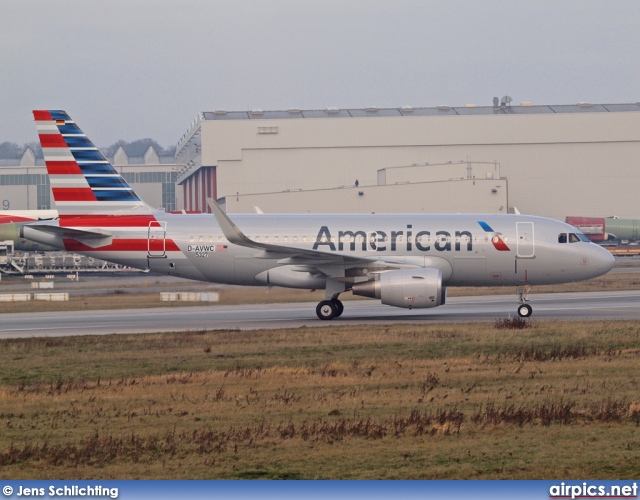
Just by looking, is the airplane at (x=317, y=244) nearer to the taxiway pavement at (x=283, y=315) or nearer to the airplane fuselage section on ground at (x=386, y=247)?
the airplane fuselage section on ground at (x=386, y=247)

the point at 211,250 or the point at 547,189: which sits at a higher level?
the point at 547,189

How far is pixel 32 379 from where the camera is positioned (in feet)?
68.2

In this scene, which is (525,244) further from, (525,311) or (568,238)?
(525,311)

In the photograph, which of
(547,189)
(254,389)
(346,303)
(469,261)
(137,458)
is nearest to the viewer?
(137,458)

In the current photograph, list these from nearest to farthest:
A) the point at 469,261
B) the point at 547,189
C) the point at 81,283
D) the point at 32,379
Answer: the point at 32,379 < the point at 469,261 < the point at 81,283 < the point at 547,189

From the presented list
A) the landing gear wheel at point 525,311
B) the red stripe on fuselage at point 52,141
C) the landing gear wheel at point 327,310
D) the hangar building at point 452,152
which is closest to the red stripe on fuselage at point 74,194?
the red stripe on fuselage at point 52,141

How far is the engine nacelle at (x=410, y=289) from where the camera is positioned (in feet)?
109

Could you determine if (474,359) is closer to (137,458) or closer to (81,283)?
(137,458)

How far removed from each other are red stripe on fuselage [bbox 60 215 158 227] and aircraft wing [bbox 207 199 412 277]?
4.09 meters

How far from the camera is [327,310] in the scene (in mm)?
35750

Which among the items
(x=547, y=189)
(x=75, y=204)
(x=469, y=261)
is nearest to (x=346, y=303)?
(x=469, y=261)

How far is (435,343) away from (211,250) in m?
13.1

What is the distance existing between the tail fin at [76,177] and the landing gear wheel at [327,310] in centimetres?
813

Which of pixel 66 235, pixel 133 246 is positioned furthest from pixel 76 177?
pixel 133 246
